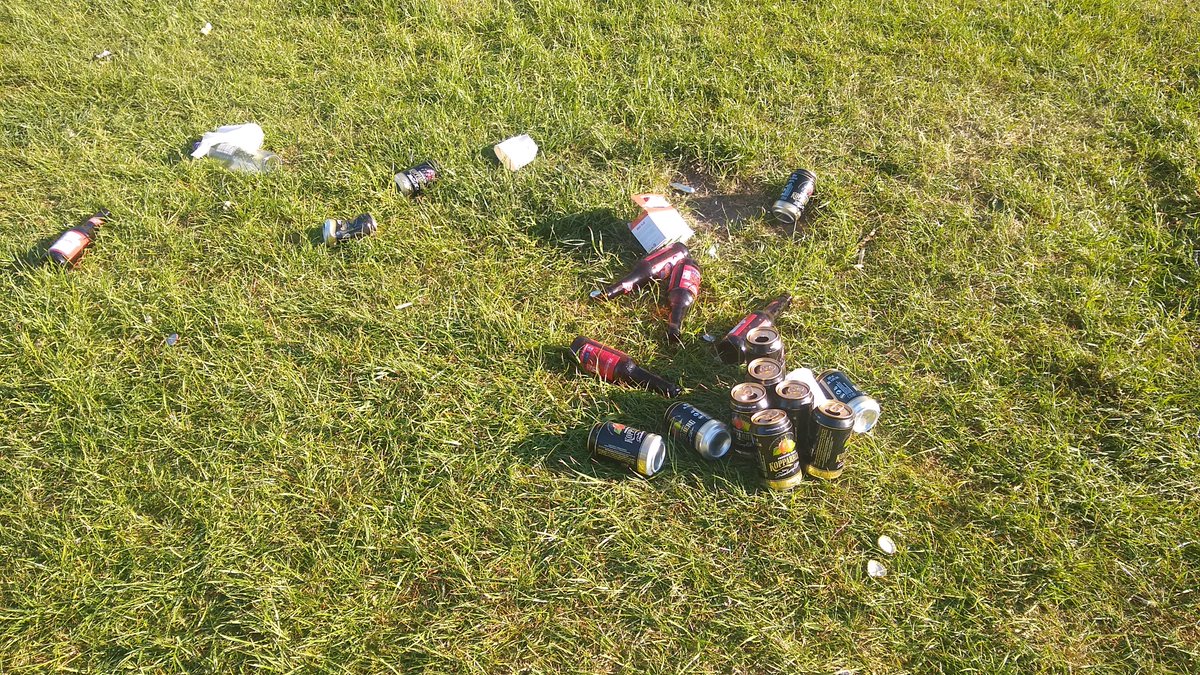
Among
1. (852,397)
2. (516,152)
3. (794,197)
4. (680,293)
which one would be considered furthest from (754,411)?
(516,152)

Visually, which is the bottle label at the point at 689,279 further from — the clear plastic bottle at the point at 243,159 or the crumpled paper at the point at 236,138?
the crumpled paper at the point at 236,138

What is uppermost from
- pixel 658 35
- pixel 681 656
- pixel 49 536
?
pixel 658 35

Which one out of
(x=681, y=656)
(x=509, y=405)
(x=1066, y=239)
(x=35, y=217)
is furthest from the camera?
(x=35, y=217)

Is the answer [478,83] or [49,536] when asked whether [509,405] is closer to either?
[49,536]

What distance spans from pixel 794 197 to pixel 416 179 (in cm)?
195

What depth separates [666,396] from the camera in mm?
3023

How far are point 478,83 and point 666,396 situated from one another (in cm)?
268

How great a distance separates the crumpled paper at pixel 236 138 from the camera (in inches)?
171

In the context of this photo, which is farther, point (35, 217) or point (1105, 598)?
point (35, 217)

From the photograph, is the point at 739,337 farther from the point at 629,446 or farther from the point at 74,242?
the point at 74,242

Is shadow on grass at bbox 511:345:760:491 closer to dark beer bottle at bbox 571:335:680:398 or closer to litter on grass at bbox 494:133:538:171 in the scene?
dark beer bottle at bbox 571:335:680:398

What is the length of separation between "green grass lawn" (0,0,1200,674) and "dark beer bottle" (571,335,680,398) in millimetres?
67

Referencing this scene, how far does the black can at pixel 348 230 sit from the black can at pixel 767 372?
2.04 meters

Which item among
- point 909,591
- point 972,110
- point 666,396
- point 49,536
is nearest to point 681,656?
point 909,591
